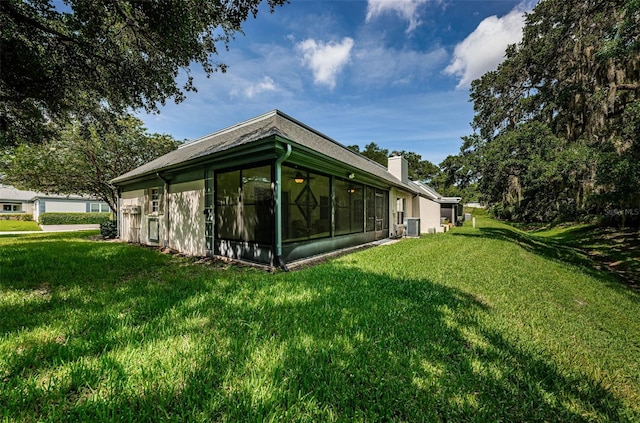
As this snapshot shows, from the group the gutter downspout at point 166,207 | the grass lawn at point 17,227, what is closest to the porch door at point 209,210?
the gutter downspout at point 166,207

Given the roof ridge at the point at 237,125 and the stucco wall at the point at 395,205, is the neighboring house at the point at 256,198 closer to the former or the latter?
the roof ridge at the point at 237,125

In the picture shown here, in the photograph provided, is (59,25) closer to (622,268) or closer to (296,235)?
(296,235)

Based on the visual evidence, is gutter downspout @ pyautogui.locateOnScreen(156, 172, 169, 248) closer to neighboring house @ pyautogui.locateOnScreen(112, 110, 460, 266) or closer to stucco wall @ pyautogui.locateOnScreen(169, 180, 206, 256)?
neighboring house @ pyautogui.locateOnScreen(112, 110, 460, 266)

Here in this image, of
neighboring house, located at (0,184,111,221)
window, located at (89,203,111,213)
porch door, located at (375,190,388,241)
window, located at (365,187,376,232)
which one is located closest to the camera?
window, located at (365,187,376,232)

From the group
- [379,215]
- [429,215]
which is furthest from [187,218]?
[429,215]

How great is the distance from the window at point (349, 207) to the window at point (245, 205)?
320cm

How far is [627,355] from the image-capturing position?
9.86ft

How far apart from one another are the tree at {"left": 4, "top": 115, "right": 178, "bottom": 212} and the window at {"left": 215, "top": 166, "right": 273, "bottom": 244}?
8.16 m

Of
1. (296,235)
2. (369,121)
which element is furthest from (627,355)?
(369,121)

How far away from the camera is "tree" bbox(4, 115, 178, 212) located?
12.4 meters

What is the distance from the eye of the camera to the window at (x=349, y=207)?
8.95 m

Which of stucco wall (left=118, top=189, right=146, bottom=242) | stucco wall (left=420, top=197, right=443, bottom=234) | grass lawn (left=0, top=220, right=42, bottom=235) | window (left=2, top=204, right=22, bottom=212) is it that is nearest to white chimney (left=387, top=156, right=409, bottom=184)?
stucco wall (left=420, top=197, right=443, bottom=234)

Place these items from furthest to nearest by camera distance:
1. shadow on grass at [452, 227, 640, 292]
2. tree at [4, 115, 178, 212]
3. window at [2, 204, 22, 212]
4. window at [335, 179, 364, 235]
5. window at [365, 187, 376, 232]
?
1. window at [2, 204, 22, 212]
2. tree at [4, 115, 178, 212]
3. window at [365, 187, 376, 232]
4. window at [335, 179, 364, 235]
5. shadow on grass at [452, 227, 640, 292]

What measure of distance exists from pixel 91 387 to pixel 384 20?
1131 cm
